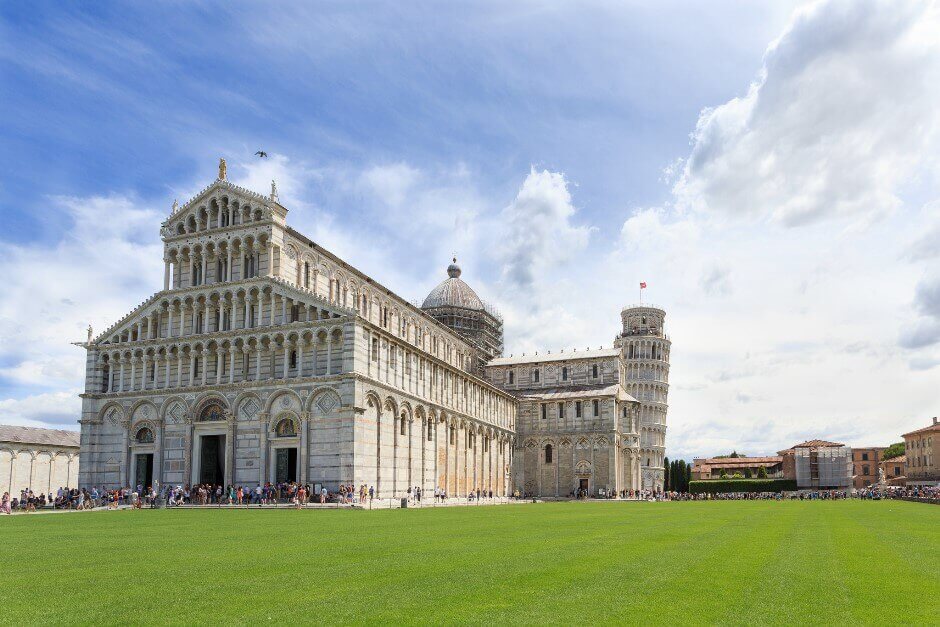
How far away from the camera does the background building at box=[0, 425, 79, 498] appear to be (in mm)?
61188

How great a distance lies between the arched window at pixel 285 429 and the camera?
48.4 meters

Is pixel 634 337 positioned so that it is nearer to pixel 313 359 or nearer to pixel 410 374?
pixel 410 374

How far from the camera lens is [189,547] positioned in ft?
57.6

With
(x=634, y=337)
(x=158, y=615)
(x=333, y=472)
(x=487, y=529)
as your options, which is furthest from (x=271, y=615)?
(x=634, y=337)

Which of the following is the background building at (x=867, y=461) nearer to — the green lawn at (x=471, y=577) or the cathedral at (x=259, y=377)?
the cathedral at (x=259, y=377)

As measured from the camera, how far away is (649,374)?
103 meters

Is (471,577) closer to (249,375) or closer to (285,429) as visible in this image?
(285,429)

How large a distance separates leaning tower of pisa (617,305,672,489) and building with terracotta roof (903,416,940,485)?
1212 inches

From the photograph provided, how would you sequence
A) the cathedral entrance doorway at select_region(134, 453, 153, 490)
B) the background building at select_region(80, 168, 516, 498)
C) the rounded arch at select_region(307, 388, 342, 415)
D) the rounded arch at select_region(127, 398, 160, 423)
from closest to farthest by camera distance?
the rounded arch at select_region(307, 388, 342, 415) < the background building at select_region(80, 168, 516, 498) < the rounded arch at select_region(127, 398, 160, 423) < the cathedral entrance doorway at select_region(134, 453, 153, 490)

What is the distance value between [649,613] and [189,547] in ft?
37.8

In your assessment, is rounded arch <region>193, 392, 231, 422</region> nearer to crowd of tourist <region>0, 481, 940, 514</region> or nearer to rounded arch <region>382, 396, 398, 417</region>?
crowd of tourist <region>0, 481, 940, 514</region>

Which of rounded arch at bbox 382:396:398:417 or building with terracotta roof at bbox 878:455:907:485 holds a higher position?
rounded arch at bbox 382:396:398:417

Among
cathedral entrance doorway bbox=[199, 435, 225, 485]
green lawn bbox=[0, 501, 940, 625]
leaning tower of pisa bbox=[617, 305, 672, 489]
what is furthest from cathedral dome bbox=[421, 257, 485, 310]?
green lawn bbox=[0, 501, 940, 625]

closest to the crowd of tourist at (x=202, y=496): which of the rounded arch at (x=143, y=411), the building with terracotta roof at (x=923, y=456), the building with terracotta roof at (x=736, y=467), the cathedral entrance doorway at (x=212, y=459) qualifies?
the cathedral entrance doorway at (x=212, y=459)
